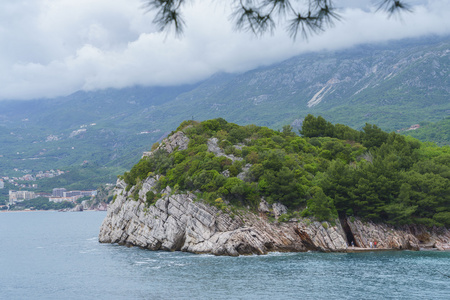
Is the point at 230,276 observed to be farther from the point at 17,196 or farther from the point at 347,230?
the point at 17,196

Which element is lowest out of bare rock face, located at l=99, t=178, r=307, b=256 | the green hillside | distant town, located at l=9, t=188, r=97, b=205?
distant town, located at l=9, t=188, r=97, b=205

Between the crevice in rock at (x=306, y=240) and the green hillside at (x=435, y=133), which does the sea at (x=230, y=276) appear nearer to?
the crevice in rock at (x=306, y=240)

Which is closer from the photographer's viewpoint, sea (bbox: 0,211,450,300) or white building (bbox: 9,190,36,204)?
sea (bbox: 0,211,450,300)

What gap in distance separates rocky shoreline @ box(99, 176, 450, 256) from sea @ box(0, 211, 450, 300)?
171 centimetres

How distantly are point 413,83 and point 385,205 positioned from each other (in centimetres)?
14457

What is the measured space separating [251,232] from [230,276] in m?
10.7

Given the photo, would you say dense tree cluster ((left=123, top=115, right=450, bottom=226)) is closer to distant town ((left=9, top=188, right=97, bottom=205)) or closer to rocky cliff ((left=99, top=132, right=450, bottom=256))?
rocky cliff ((left=99, top=132, right=450, bottom=256))

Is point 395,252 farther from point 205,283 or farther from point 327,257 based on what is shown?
point 205,283

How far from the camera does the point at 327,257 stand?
43.5 metres

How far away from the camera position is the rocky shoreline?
1845 inches

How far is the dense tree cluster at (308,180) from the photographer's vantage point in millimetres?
50781

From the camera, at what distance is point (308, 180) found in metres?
54.8

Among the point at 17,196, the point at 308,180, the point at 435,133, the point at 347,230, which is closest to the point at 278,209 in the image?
the point at 308,180

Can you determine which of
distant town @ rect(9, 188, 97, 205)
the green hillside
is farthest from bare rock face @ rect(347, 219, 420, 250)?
distant town @ rect(9, 188, 97, 205)
